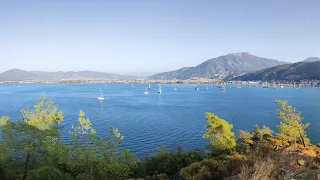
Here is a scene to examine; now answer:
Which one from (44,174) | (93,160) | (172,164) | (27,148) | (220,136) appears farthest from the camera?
(220,136)

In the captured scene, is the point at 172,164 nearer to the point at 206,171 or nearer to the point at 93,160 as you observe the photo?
the point at 206,171

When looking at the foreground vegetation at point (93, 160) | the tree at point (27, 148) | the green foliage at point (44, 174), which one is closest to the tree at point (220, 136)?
the foreground vegetation at point (93, 160)

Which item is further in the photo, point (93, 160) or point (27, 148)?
point (93, 160)

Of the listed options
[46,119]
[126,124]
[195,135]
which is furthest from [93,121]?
[46,119]

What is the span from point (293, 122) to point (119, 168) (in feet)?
70.4

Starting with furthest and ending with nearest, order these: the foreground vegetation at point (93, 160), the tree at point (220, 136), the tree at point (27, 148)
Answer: the tree at point (220, 136) < the tree at point (27, 148) < the foreground vegetation at point (93, 160)

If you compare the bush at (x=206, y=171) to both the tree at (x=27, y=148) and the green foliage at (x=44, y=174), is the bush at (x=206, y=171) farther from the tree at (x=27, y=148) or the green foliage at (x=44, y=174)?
the tree at (x=27, y=148)

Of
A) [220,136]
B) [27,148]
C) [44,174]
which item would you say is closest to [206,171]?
[44,174]

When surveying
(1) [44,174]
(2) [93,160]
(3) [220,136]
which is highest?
(1) [44,174]

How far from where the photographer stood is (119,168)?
19938 millimetres

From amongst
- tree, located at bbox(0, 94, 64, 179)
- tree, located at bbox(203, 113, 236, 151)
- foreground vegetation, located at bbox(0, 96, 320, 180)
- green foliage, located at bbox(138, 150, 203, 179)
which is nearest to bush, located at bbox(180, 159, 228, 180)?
foreground vegetation, located at bbox(0, 96, 320, 180)

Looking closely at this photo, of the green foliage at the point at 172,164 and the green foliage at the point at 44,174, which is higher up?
the green foliage at the point at 44,174

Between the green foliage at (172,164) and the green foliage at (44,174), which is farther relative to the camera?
the green foliage at (172,164)

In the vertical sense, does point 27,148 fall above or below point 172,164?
above
